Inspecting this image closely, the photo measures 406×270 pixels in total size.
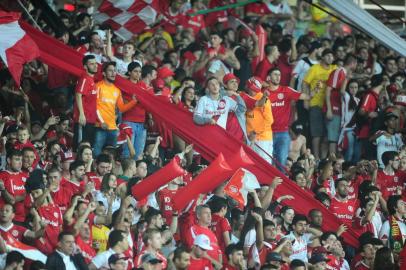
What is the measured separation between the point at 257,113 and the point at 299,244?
7.67 feet

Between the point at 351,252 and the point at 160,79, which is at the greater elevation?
the point at 160,79

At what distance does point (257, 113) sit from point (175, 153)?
1.23 m

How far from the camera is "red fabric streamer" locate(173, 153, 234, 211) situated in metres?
17.7

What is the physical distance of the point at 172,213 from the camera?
17.6 metres

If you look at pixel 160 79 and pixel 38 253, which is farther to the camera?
pixel 160 79

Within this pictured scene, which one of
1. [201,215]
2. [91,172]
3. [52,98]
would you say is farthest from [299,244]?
[52,98]

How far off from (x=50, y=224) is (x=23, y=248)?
0.73 meters

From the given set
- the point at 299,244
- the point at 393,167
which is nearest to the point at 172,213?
the point at 299,244

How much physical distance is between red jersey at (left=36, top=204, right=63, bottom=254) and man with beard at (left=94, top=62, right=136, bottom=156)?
8.15 ft

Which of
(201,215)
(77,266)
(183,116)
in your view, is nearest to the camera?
(77,266)

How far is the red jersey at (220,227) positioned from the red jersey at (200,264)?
2.45ft

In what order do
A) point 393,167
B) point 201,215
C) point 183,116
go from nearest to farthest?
point 201,215 → point 183,116 → point 393,167

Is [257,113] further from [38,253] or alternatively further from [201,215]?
[38,253]

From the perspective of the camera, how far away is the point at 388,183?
68.5ft
